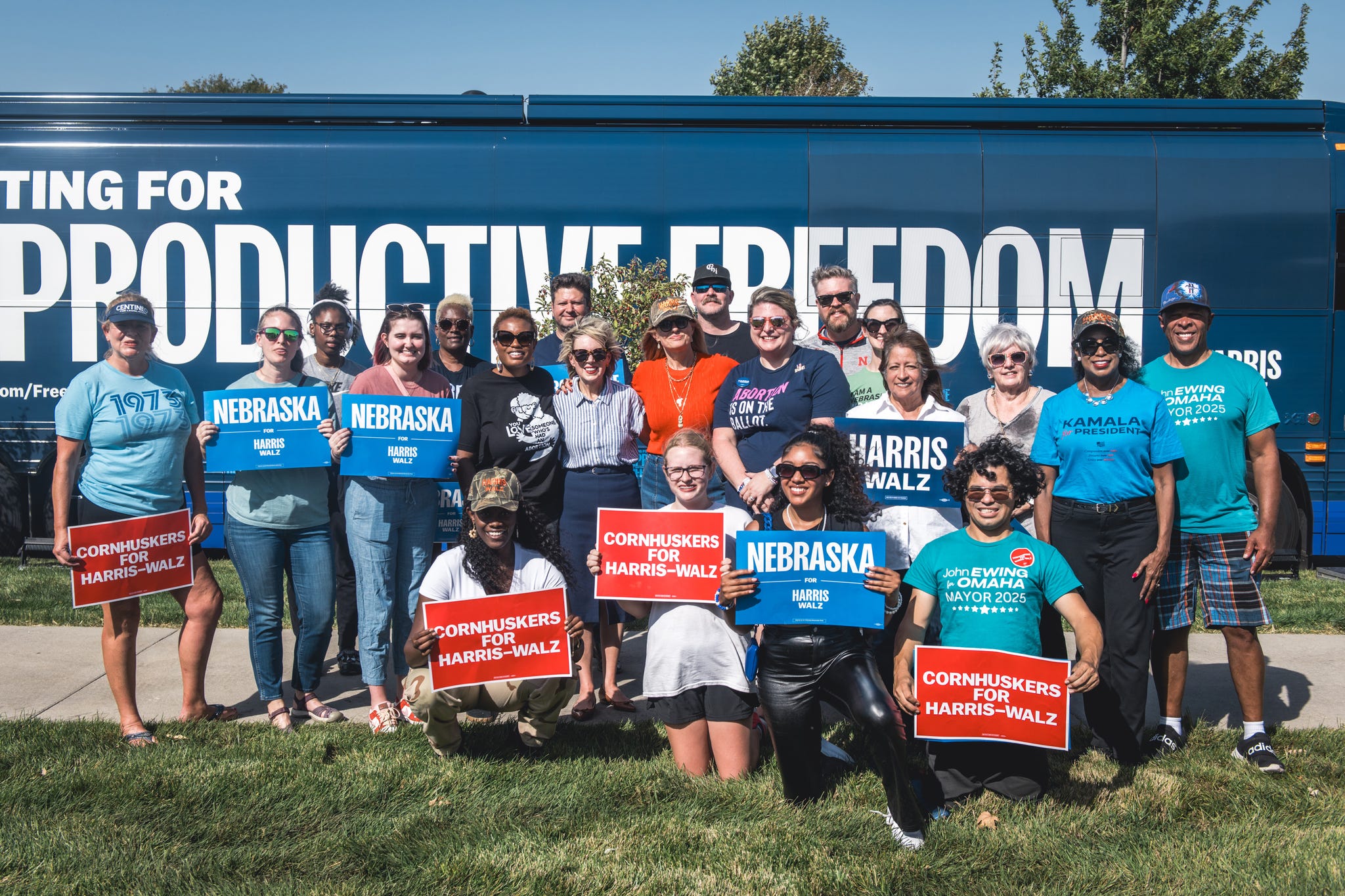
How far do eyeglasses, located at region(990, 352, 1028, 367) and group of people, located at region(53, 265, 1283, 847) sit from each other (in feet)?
0.08

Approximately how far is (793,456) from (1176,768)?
2.28 metres

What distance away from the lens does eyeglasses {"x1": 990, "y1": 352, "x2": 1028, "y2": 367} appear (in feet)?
15.5

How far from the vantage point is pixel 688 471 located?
168 inches

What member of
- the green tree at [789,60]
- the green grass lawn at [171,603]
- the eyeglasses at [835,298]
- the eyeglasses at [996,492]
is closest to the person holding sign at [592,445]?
the eyeglasses at [835,298]

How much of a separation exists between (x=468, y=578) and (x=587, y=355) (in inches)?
48.2

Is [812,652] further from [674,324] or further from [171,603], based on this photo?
[171,603]

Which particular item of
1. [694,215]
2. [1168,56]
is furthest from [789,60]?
[694,215]

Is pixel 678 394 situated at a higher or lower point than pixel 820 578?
higher

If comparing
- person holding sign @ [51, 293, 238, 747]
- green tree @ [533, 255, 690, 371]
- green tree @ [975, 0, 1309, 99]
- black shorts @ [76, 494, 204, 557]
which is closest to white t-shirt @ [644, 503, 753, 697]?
person holding sign @ [51, 293, 238, 747]

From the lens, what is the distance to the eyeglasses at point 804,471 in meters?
3.95

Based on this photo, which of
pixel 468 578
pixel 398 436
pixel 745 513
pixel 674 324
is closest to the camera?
pixel 468 578

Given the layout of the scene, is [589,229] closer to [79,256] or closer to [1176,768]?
[79,256]

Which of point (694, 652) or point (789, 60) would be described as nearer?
point (694, 652)

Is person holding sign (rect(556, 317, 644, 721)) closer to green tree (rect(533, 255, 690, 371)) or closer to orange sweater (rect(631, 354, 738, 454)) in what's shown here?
orange sweater (rect(631, 354, 738, 454))
